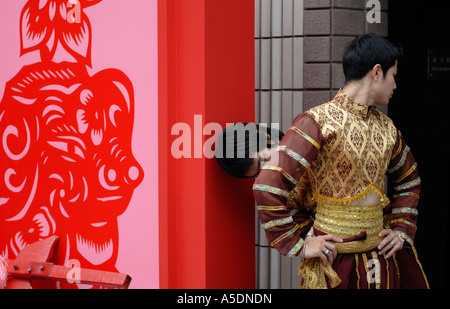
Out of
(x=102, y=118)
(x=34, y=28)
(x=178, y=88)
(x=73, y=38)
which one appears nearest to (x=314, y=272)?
(x=178, y=88)

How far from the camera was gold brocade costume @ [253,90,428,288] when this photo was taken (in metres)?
2.30

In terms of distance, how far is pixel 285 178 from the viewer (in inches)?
90.4

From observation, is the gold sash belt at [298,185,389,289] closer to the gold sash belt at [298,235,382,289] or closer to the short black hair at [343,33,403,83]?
the gold sash belt at [298,235,382,289]

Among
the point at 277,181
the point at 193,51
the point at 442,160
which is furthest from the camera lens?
the point at 442,160

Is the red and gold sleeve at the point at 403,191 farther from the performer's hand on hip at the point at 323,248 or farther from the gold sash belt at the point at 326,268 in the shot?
the performer's hand on hip at the point at 323,248

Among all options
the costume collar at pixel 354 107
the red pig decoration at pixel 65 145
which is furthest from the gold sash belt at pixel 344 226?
the red pig decoration at pixel 65 145

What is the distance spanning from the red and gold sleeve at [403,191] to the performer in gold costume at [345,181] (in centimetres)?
4

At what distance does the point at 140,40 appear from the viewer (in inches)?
99.6

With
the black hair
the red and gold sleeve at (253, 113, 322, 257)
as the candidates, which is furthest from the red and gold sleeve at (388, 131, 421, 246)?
the black hair

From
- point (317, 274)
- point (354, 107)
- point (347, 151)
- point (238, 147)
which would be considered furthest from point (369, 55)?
point (317, 274)

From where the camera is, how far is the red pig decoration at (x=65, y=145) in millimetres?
2645

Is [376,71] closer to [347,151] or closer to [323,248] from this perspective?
[347,151]

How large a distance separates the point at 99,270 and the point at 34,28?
3.92ft

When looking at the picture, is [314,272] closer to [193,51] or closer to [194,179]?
[194,179]
